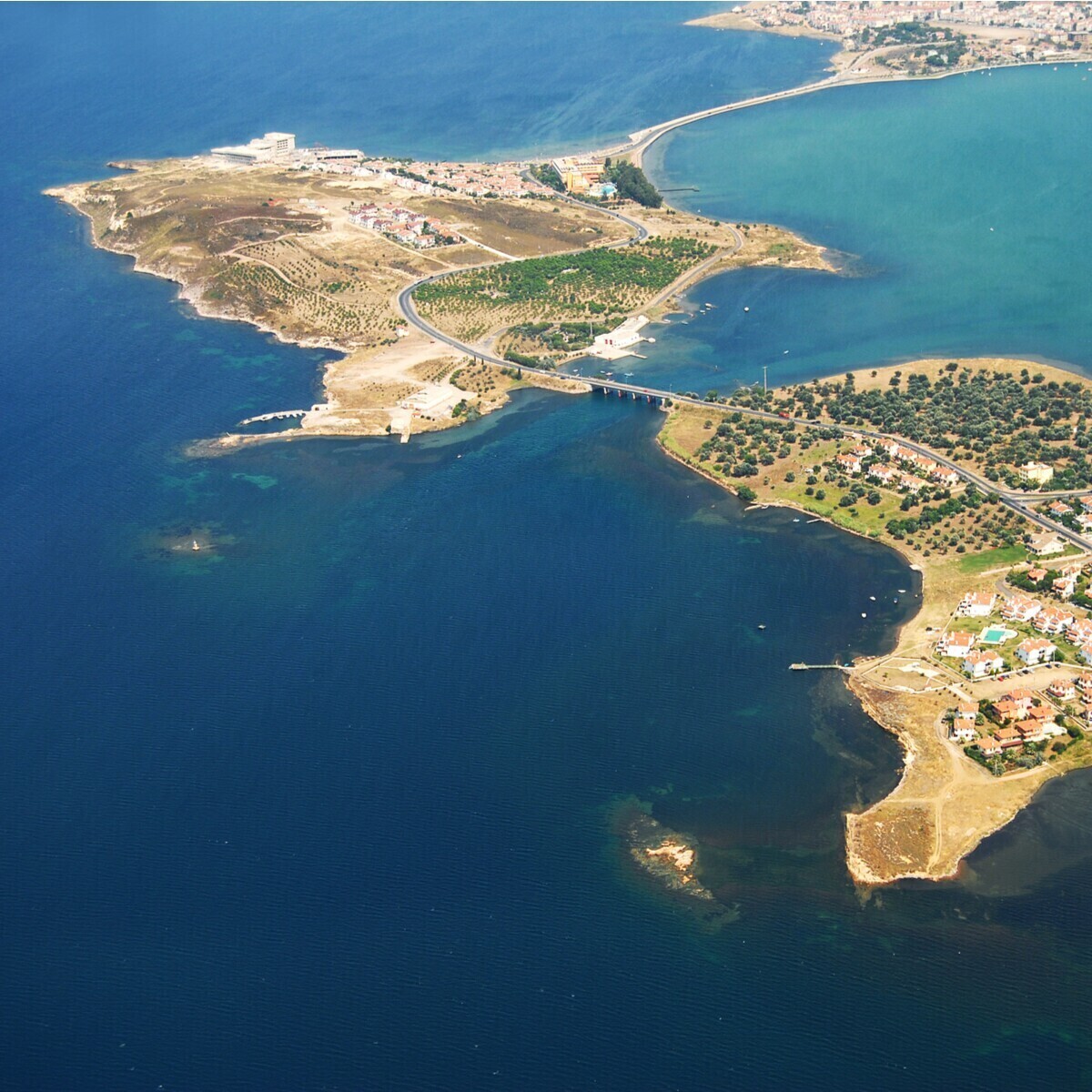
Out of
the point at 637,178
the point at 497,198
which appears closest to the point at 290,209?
the point at 497,198

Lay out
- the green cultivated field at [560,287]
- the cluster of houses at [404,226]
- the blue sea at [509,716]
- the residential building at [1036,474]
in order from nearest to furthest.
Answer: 1. the blue sea at [509,716]
2. the residential building at [1036,474]
3. the green cultivated field at [560,287]
4. the cluster of houses at [404,226]

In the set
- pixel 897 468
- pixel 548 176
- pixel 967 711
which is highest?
pixel 548 176

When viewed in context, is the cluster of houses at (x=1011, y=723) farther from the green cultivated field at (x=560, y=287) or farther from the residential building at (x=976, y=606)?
the green cultivated field at (x=560, y=287)

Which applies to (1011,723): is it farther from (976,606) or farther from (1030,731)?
(976,606)

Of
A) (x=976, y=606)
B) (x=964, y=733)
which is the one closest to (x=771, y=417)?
(x=976, y=606)

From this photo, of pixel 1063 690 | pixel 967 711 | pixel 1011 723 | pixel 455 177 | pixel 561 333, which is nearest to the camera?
pixel 1011 723

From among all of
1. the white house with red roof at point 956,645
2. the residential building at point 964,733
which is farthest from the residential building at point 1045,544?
the residential building at point 964,733
